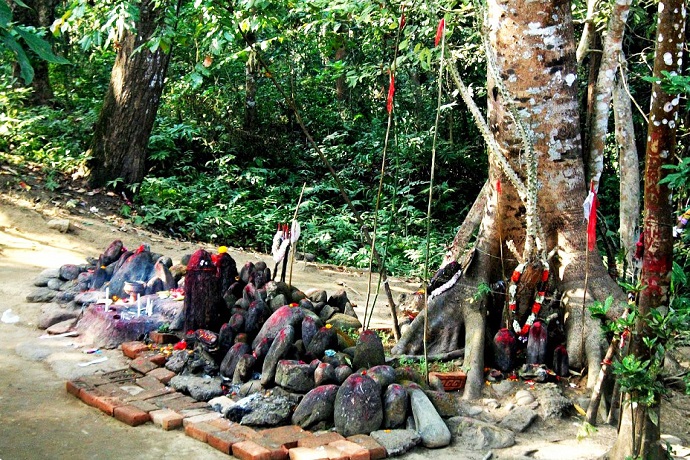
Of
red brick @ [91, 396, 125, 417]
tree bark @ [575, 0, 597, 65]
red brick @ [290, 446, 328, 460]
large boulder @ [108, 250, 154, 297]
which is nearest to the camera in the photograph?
red brick @ [290, 446, 328, 460]

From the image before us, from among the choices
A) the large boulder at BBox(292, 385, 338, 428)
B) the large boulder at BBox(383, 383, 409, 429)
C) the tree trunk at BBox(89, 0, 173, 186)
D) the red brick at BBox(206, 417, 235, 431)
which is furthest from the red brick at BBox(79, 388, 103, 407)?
the tree trunk at BBox(89, 0, 173, 186)

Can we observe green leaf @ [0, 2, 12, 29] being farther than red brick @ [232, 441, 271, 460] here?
No

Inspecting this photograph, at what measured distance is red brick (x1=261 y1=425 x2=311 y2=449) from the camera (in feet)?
13.8

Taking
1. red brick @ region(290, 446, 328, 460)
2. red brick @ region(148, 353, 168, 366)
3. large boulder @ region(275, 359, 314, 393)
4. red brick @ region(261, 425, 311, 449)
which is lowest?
red brick @ region(290, 446, 328, 460)

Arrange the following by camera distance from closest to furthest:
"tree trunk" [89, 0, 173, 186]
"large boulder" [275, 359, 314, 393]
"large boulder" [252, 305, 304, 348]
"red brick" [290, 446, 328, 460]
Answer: "red brick" [290, 446, 328, 460]
"large boulder" [275, 359, 314, 393]
"large boulder" [252, 305, 304, 348]
"tree trunk" [89, 0, 173, 186]

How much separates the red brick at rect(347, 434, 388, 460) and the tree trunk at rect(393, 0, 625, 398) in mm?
1390

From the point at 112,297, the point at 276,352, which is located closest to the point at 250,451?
the point at 276,352

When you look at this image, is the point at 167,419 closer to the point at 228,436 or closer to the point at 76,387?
the point at 228,436

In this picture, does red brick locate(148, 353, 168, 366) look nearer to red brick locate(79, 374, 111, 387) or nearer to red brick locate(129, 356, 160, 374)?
red brick locate(129, 356, 160, 374)

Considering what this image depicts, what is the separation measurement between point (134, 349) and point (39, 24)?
29.5 ft

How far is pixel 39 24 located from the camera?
12711 millimetres

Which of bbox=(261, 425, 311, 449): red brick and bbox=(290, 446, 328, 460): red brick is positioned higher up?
bbox=(261, 425, 311, 449): red brick

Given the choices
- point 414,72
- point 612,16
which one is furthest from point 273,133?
point 612,16

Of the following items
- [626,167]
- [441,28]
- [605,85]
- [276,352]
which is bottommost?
[276,352]
